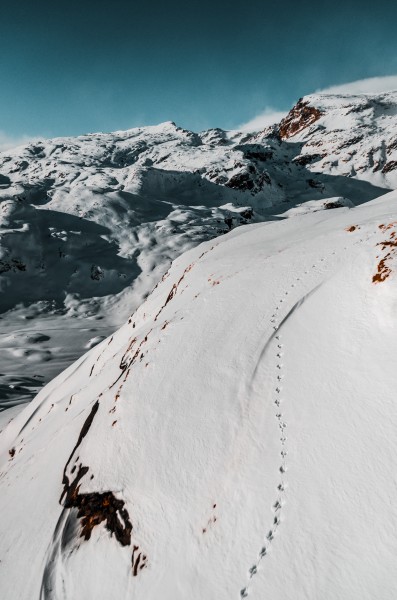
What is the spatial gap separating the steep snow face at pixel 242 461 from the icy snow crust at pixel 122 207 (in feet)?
74.6

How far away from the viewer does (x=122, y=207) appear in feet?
255

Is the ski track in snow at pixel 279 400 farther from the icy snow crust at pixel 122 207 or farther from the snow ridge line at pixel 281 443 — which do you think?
the icy snow crust at pixel 122 207

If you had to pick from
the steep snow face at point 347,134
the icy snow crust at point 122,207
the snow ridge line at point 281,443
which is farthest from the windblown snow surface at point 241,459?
the steep snow face at point 347,134

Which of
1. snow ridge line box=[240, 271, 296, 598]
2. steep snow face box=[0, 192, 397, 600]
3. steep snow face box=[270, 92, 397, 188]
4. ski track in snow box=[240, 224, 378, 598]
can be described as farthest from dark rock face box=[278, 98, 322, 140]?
snow ridge line box=[240, 271, 296, 598]

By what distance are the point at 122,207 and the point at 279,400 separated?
77.1 m

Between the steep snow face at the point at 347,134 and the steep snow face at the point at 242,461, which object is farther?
the steep snow face at the point at 347,134

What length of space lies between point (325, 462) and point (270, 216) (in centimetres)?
8039

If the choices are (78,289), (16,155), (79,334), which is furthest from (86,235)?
(16,155)

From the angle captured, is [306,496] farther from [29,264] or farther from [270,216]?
[270,216]

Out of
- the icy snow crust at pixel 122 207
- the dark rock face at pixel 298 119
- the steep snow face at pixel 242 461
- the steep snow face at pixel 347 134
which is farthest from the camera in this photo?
the dark rock face at pixel 298 119

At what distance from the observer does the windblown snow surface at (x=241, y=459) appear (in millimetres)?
4793

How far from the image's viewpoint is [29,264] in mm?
58750

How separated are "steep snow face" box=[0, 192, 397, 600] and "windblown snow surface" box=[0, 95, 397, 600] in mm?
27

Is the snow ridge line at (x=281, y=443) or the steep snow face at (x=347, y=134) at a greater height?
the steep snow face at (x=347, y=134)
